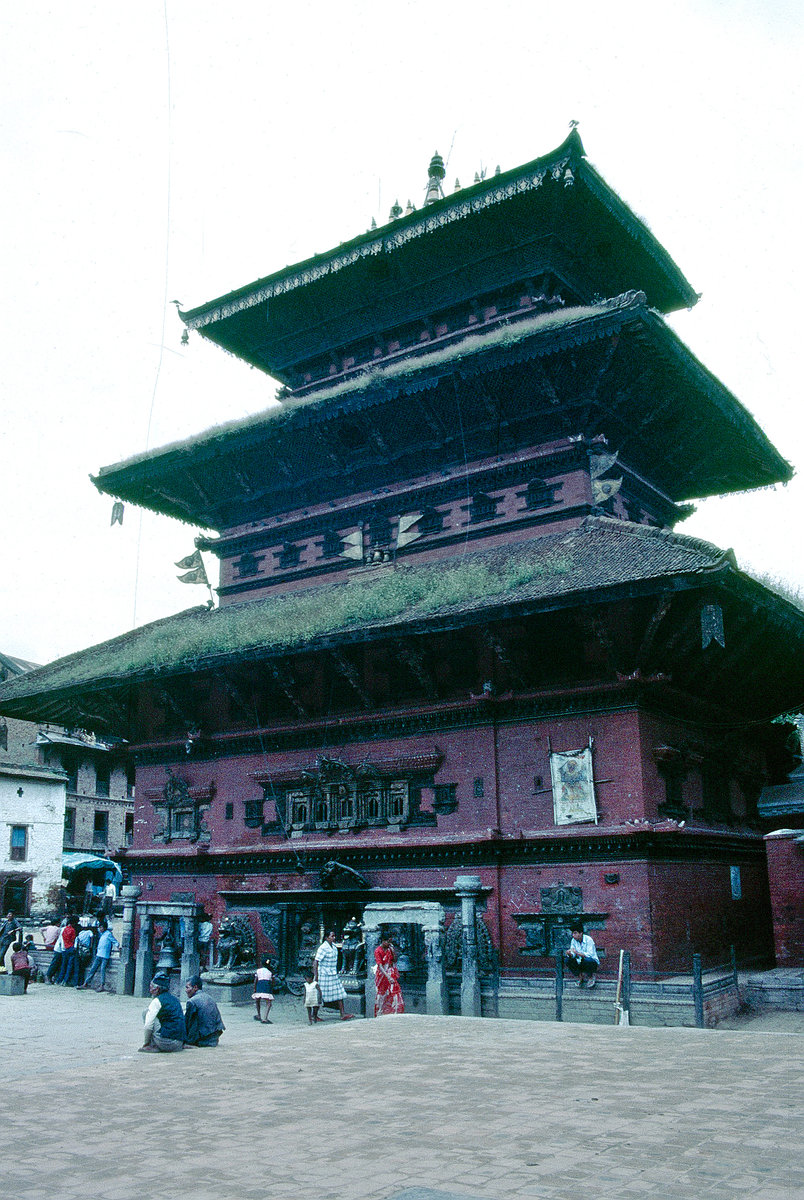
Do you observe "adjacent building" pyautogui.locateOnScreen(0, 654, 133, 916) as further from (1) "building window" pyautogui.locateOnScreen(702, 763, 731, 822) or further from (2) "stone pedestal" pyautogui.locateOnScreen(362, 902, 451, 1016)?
(1) "building window" pyautogui.locateOnScreen(702, 763, 731, 822)

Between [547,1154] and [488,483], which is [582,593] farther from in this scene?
[547,1154]

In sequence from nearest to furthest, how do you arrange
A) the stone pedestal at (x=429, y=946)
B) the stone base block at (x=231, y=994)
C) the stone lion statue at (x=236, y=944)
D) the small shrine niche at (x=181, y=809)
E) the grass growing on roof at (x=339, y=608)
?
the stone pedestal at (x=429, y=946)
the grass growing on roof at (x=339, y=608)
the stone base block at (x=231, y=994)
the stone lion statue at (x=236, y=944)
the small shrine niche at (x=181, y=809)

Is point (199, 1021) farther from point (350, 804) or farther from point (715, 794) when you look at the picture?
point (715, 794)

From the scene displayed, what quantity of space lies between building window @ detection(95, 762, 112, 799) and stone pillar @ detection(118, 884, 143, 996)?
28.5 m

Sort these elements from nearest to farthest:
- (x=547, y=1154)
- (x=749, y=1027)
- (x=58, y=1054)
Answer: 1. (x=547, y=1154)
2. (x=58, y=1054)
3. (x=749, y=1027)

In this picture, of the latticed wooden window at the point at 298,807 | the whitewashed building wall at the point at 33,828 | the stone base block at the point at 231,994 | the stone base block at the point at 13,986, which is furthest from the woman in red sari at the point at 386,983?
the whitewashed building wall at the point at 33,828

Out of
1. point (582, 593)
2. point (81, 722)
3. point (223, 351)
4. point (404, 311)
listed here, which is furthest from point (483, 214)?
point (81, 722)

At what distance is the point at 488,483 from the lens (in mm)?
20594

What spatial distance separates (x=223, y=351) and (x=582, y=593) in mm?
15265

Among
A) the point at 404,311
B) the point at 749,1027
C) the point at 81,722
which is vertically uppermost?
the point at 404,311

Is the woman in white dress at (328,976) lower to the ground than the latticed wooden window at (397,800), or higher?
lower

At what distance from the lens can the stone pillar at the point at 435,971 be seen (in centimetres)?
1528

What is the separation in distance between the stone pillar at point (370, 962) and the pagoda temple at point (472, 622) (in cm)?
165

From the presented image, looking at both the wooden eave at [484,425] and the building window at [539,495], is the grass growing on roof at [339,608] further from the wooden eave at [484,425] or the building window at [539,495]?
the wooden eave at [484,425]
